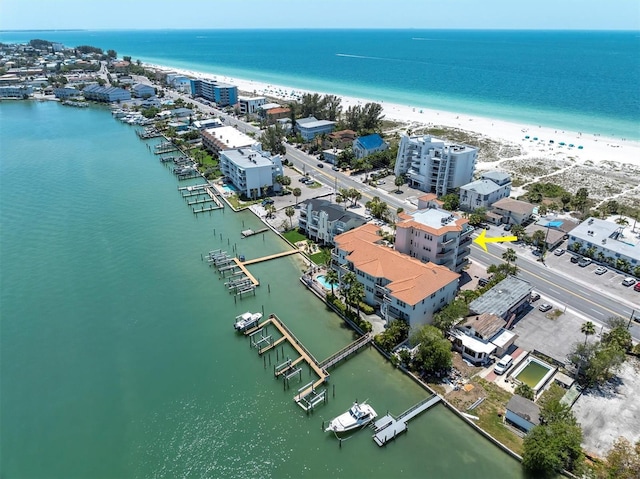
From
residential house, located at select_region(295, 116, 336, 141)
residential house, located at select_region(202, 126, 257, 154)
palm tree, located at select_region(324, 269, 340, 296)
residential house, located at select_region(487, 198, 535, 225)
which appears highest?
residential house, located at select_region(295, 116, 336, 141)

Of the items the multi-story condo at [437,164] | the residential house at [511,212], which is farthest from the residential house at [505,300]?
the multi-story condo at [437,164]

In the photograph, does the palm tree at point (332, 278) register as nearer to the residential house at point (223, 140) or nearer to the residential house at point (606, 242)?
the residential house at point (606, 242)

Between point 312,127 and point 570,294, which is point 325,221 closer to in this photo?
point 570,294

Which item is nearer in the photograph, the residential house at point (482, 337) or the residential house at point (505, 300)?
the residential house at point (482, 337)

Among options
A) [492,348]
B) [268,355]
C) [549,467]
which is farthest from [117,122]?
[549,467]

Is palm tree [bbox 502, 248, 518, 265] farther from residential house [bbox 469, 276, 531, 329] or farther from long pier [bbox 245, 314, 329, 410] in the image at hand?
long pier [bbox 245, 314, 329, 410]

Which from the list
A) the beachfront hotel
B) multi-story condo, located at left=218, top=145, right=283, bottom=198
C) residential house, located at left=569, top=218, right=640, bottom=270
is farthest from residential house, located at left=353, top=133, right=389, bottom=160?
the beachfront hotel
